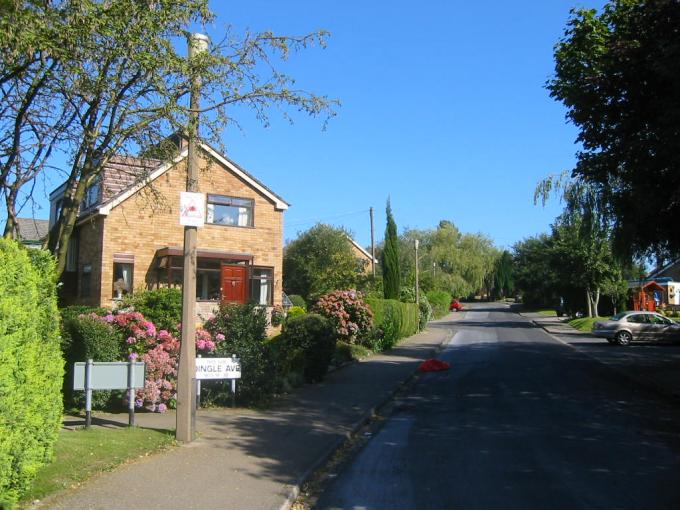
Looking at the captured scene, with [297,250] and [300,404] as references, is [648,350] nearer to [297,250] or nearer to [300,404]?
[300,404]

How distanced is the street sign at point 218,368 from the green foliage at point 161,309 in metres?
1.57

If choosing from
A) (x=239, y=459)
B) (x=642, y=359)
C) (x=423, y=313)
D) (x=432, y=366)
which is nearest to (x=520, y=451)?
(x=239, y=459)

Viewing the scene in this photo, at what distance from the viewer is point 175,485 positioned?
682 centimetres

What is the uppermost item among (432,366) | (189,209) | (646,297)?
(189,209)

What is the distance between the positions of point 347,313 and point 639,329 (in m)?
14.8

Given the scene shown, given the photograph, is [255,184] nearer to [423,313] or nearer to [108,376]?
[108,376]

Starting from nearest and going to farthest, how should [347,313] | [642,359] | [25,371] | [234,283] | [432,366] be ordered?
[25,371] → [432,366] → [642,359] → [347,313] → [234,283]

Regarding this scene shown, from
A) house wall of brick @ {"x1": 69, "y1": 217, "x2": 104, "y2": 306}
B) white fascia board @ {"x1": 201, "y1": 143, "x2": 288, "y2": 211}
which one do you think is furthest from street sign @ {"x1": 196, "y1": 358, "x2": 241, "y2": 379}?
white fascia board @ {"x1": 201, "y1": 143, "x2": 288, "y2": 211}

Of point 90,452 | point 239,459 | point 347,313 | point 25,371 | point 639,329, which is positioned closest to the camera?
point 25,371

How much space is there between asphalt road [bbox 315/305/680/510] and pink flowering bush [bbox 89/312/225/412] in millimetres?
3780

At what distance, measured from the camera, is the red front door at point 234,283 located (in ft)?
85.3

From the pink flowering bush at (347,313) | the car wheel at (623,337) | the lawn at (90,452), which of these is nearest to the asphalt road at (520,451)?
the lawn at (90,452)

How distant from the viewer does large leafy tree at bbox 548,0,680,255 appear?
11.0 metres

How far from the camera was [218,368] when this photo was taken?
1124cm
